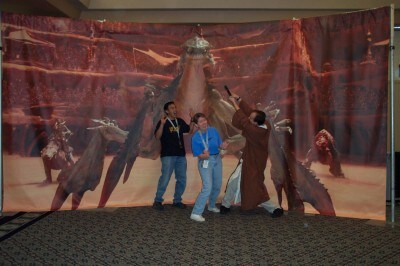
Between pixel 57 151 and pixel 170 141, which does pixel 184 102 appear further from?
pixel 57 151

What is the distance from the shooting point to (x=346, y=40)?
4742 millimetres

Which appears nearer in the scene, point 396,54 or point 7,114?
point 7,114

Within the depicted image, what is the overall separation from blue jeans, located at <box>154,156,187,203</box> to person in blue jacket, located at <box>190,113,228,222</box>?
485 millimetres

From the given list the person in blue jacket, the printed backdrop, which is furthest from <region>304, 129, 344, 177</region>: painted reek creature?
the person in blue jacket

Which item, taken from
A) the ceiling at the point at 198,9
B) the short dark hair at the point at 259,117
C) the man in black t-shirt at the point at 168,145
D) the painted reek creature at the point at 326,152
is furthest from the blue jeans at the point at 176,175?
the ceiling at the point at 198,9

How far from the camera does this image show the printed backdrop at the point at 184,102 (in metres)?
4.71

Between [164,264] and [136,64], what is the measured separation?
3010mm

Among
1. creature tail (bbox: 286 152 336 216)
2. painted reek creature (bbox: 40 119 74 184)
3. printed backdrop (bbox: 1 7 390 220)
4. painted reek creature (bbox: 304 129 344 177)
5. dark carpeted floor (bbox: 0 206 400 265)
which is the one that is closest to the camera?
dark carpeted floor (bbox: 0 206 400 265)

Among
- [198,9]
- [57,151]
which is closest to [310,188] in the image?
[57,151]

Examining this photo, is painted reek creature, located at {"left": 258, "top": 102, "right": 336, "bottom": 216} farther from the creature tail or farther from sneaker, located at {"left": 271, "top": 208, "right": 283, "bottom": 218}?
sneaker, located at {"left": 271, "top": 208, "right": 283, "bottom": 218}

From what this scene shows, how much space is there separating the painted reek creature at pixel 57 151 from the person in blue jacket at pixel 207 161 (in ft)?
5.55

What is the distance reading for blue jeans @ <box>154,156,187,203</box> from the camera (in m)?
5.45

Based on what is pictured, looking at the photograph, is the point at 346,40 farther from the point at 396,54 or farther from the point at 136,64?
the point at 396,54

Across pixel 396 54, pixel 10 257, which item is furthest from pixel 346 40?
pixel 10 257
